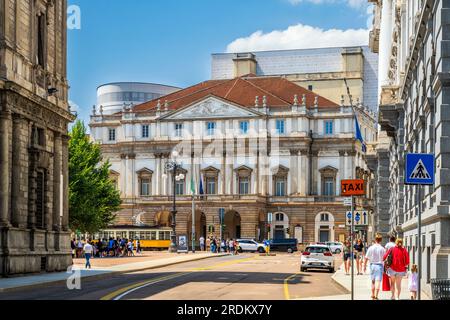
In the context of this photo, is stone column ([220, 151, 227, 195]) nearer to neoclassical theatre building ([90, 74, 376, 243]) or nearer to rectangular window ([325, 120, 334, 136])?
neoclassical theatre building ([90, 74, 376, 243])

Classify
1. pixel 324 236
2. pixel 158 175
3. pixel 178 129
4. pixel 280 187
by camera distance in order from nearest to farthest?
pixel 324 236, pixel 280 187, pixel 178 129, pixel 158 175

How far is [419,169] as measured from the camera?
16.2 metres

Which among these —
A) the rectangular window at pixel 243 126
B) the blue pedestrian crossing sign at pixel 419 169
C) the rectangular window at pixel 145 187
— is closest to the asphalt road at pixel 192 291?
the blue pedestrian crossing sign at pixel 419 169

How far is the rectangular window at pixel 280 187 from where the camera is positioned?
124 meters

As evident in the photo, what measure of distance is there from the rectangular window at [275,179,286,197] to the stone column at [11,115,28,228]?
88.1 m

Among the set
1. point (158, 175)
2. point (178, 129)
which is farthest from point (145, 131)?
point (158, 175)

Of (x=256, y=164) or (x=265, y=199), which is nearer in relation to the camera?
(x=265, y=199)

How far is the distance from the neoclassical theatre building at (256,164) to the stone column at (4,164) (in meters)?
84.3

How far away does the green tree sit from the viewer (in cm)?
7712

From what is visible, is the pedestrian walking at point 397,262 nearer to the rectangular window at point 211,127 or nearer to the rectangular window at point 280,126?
the rectangular window at point 280,126

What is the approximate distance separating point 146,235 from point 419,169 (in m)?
86.2

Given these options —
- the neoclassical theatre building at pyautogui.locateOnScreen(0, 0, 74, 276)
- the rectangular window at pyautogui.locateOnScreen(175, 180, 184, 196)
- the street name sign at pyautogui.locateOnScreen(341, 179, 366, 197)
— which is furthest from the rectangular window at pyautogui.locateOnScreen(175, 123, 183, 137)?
the street name sign at pyautogui.locateOnScreen(341, 179, 366, 197)

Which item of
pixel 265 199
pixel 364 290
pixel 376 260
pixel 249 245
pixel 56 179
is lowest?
pixel 249 245

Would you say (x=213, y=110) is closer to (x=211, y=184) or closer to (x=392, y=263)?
(x=211, y=184)
